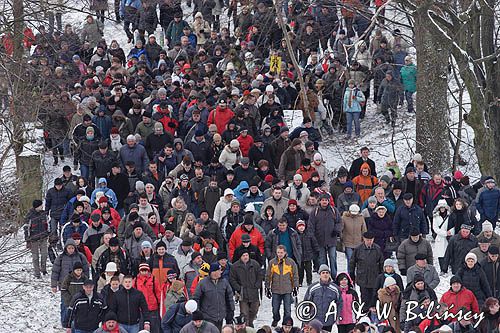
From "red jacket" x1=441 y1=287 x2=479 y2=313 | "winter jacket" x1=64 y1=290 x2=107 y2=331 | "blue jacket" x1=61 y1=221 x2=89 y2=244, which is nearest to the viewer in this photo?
"red jacket" x1=441 y1=287 x2=479 y2=313

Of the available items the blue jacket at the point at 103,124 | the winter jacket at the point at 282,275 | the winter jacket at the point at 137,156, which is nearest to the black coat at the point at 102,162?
the winter jacket at the point at 137,156

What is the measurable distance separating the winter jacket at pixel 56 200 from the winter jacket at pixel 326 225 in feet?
14.8

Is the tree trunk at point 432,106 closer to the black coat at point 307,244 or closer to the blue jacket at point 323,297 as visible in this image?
the black coat at point 307,244

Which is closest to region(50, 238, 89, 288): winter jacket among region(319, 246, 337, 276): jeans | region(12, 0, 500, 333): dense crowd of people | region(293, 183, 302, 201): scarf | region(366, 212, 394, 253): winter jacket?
region(12, 0, 500, 333): dense crowd of people

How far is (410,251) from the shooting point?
60.1ft

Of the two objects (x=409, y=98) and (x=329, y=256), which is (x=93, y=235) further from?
(x=409, y=98)

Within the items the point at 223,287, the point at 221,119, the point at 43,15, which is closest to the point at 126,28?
the point at 221,119

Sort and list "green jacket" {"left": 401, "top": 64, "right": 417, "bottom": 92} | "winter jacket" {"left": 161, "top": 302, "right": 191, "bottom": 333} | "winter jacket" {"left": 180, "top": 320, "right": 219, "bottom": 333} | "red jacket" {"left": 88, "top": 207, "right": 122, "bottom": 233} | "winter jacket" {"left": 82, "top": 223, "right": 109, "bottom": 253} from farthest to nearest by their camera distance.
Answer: "green jacket" {"left": 401, "top": 64, "right": 417, "bottom": 92} → "red jacket" {"left": 88, "top": 207, "right": 122, "bottom": 233} → "winter jacket" {"left": 82, "top": 223, "right": 109, "bottom": 253} → "winter jacket" {"left": 161, "top": 302, "right": 191, "bottom": 333} → "winter jacket" {"left": 180, "top": 320, "right": 219, "bottom": 333}

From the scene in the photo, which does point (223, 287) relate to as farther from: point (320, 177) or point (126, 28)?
point (126, 28)

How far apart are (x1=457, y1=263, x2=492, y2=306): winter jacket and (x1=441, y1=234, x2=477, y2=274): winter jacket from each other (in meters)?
1.02

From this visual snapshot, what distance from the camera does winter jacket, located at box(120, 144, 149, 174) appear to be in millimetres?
22359

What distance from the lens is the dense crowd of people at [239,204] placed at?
56.2 feet

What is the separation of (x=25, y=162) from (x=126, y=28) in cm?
1226

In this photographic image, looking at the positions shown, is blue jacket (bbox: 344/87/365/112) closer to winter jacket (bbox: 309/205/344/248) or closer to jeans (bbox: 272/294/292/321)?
winter jacket (bbox: 309/205/344/248)
